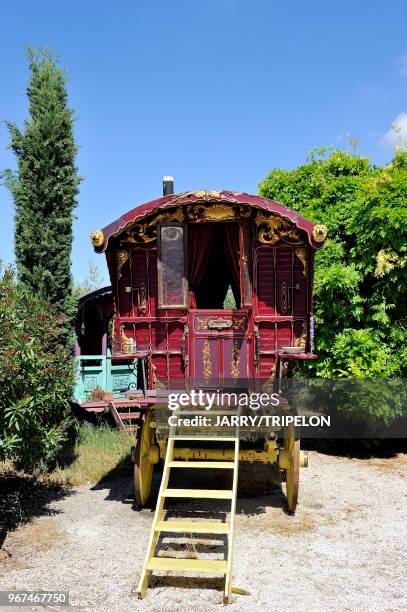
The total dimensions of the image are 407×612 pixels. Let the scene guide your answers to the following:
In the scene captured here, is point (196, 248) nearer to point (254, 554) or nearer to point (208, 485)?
point (208, 485)

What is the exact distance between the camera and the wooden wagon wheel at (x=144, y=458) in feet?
23.4

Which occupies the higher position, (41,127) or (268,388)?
(41,127)

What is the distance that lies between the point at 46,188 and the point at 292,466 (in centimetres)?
755

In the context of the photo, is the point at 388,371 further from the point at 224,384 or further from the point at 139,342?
the point at 139,342

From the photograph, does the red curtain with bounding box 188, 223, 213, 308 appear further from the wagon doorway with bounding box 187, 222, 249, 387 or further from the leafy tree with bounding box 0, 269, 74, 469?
the leafy tree with bounding box 0, 269, 74, 469

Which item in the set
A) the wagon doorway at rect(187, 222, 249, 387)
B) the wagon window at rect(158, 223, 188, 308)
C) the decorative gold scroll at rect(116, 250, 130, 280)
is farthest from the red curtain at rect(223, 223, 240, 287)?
the decorative gold scroll at rect(116, 250, 130, 280)

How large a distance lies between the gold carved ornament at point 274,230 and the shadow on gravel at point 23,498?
195 inches

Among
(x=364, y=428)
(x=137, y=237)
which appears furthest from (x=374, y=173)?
(x=137, y=237)

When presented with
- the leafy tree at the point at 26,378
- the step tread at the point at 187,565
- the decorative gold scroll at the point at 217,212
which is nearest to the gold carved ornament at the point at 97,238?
the leafy tree at the point at 26,378

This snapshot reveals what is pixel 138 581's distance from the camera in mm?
5148

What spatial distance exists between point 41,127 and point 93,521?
8.06 meters

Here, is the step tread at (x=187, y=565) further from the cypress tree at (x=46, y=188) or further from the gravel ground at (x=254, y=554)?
the cypress tree at (x=46, y=188)

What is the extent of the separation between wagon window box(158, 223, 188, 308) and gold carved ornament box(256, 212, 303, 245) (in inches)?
44.9

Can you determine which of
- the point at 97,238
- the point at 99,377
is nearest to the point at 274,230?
the point at 97,238
